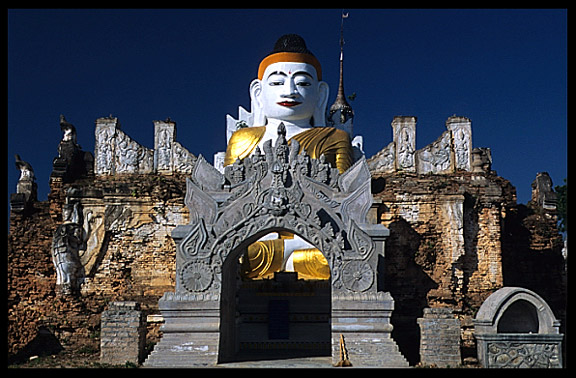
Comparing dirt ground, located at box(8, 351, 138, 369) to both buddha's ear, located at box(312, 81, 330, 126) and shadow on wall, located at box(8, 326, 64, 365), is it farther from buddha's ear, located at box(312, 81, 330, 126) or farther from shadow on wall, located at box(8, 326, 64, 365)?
buddha's ear, located at box(312, 81, 330, 126)

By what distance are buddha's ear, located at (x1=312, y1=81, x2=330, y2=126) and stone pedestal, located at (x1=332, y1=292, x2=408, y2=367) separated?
638 centimetres

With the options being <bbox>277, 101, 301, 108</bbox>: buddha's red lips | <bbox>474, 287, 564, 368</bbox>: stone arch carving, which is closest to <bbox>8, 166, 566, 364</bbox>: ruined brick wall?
<bbox>474, 287, 564, 368</bbox>: stone arch carving

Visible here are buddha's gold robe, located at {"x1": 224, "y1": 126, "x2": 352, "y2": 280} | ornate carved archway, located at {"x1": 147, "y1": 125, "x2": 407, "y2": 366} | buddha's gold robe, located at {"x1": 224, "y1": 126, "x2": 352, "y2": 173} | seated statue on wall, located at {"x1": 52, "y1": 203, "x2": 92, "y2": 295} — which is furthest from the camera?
buddha's gold robe, located at {"x1": 224, "y1": 126, "x2": 352, "y2": 173}

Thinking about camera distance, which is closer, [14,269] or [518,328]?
[518,328]

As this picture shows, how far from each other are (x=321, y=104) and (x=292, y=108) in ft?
3.20

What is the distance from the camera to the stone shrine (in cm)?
1234

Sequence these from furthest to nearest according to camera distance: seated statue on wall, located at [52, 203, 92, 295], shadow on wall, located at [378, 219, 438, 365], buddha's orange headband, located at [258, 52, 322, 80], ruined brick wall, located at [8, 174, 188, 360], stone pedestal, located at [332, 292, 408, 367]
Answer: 1. buddha's orange headband, located at [258, 52, 322, 80]
2. ruined brick wall, located at [8, 174, 188, 360]
3. seated statue on wall, located at [52, 203, 92, 295]
4. shadow on wall, located at [378, 219, 438, 365]
5. stone pedestal, located at [332, 292, 408, 367]

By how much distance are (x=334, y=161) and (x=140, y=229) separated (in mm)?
4343

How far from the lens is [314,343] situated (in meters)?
14.7

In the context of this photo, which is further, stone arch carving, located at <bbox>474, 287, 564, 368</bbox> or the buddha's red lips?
the buddha's red lips

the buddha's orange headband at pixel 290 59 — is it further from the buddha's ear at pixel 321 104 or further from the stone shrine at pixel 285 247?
the buddha's ear at pixel 321 104

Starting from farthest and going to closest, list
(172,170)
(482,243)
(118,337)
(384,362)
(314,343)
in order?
(172,170), (482,243), (314,343), (118,337), (384,362)

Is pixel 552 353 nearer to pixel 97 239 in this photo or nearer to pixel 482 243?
pixel 482 243

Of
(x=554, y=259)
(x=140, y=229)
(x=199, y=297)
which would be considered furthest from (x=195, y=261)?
(x=554, y=259)
